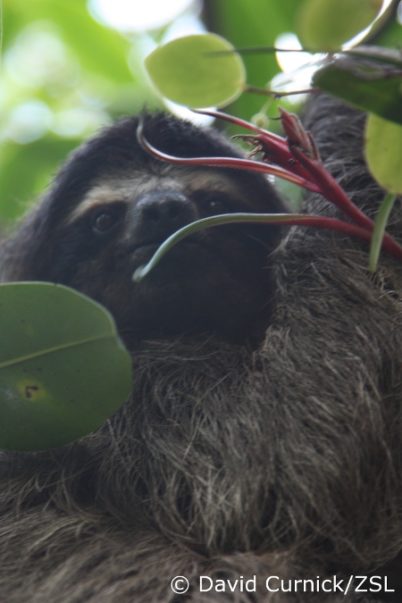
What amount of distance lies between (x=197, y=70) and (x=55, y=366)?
4.05 ft

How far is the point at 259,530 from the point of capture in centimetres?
422

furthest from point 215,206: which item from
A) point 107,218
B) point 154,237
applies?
point 154,237

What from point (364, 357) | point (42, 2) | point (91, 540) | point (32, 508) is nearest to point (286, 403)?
point (364, 357)

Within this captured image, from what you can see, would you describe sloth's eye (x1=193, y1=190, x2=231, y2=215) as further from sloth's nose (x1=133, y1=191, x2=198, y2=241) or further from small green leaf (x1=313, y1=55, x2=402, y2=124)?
small green leaf (x1=313, y1=55, x2=402, y2=124)

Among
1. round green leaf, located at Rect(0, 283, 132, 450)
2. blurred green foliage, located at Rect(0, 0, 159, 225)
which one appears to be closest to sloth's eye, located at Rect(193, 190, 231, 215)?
blurred green foliage, located at Rect(0, 0, 159, 225)

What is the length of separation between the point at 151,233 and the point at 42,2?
3.04 metres

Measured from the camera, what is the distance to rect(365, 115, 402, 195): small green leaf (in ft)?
9.11

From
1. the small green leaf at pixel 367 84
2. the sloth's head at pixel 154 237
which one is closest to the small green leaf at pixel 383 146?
the small green leaf at pixel 367 84

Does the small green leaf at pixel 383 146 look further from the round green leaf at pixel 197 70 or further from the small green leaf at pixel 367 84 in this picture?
the round green leaf at pixel 197 70

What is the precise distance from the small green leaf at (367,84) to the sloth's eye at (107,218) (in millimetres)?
3078

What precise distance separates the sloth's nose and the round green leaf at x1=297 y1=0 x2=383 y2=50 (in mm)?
2433

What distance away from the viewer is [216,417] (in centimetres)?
471

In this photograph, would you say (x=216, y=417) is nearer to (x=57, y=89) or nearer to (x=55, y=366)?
(x=55, y=366)

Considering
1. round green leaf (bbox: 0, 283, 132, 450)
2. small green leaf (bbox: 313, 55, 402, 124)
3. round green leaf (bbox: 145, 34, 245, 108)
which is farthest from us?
round green leaf (bbox: 0, 283, 132, 450)
